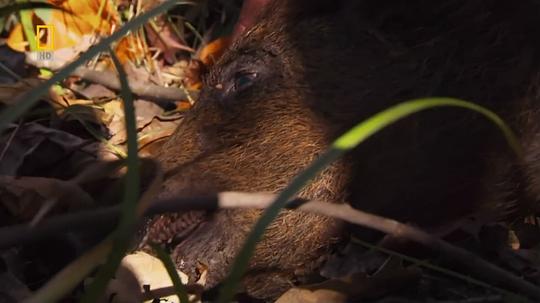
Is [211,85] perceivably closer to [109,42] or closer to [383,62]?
[383,62]

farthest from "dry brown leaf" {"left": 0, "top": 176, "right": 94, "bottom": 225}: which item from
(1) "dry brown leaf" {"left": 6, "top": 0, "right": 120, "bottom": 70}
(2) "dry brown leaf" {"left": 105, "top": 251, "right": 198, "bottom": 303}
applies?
(1) "dry brown leaf" {"left": 6, "top": 0, "right": 120, "bottom": 70}

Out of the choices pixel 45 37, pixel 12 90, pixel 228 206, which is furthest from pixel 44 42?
pixel 228 206

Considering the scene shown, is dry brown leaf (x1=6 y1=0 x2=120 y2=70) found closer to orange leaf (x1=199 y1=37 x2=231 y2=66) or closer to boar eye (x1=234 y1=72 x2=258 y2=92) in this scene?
orange leaf (x1=199 y1=37 x2=231 y2=66)

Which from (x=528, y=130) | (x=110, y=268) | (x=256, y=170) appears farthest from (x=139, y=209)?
(x=528, y=130)

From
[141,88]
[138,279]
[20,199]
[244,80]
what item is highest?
[244,80]

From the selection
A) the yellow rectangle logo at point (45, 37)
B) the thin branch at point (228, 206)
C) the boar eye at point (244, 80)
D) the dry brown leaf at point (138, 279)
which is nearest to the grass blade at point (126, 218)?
the thin branch at point (228, 206)

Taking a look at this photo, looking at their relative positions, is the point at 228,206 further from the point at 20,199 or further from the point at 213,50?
the point at 213,50
